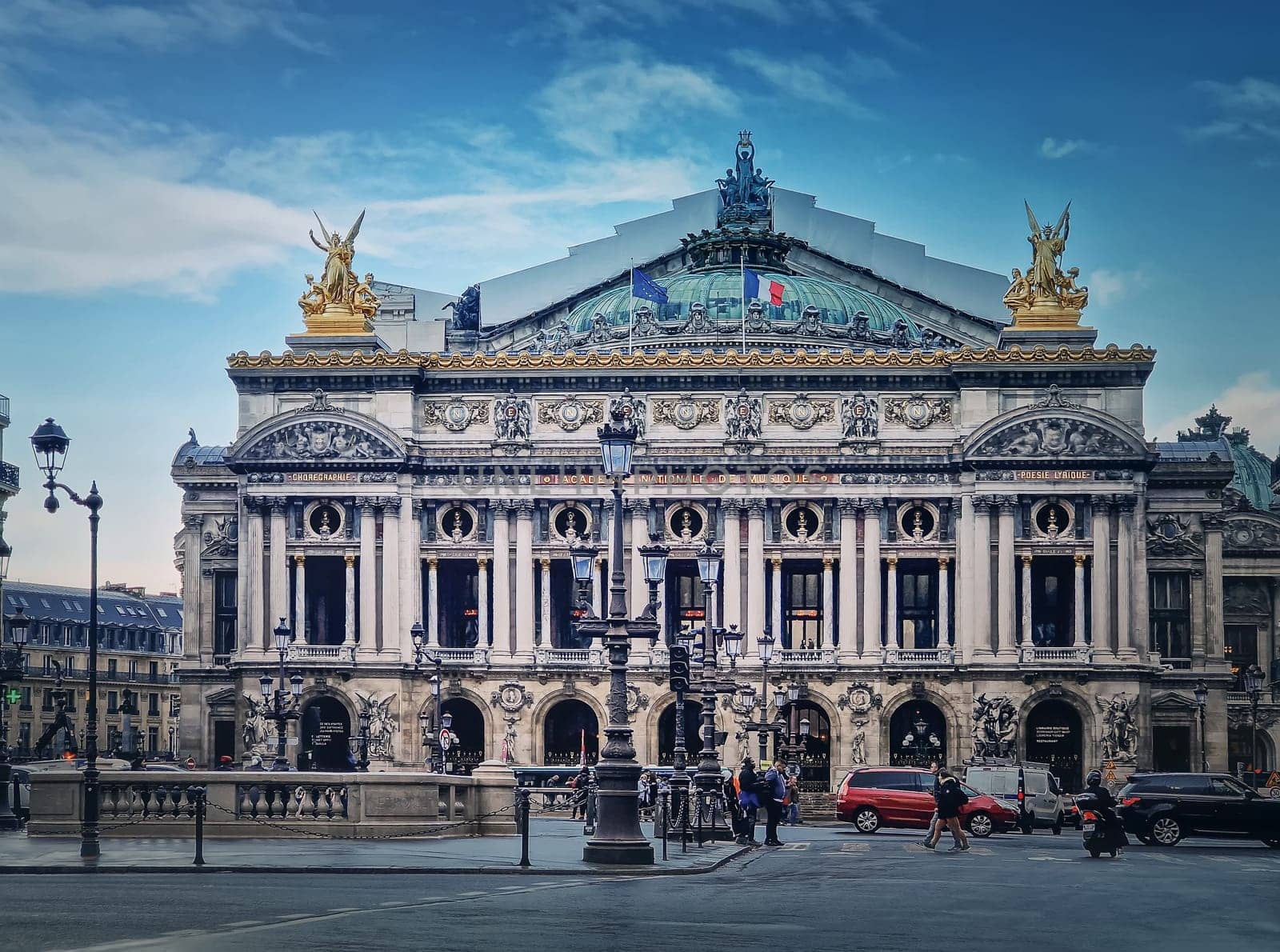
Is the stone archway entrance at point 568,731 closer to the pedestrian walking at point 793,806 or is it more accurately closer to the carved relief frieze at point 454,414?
the carved relief frieze at point 454,414

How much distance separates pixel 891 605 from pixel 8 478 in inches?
1557

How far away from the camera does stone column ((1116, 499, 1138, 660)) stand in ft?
315

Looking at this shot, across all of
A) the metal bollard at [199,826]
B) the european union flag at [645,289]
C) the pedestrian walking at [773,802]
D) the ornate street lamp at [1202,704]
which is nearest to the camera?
the metal bollard at [199,826]

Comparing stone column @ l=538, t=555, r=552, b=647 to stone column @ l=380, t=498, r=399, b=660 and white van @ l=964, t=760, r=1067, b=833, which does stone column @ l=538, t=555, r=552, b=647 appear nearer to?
stone column @ l=380, t=498, r=399, b=660

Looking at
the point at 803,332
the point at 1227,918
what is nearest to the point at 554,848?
the point at 1227,918

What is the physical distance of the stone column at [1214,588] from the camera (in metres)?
102

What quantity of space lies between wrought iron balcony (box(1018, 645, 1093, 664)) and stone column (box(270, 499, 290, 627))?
32.9m

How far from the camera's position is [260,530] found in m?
99.2

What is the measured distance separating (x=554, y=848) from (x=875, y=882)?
10336mm

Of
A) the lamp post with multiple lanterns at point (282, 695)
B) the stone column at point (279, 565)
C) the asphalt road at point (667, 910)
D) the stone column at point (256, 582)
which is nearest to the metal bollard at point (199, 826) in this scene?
the asphalt road at point (667, 910)

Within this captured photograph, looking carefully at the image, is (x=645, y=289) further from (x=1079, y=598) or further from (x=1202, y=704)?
(x=1202, y=704)

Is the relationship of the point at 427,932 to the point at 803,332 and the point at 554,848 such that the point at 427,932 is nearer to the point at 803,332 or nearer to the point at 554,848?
the point at 554,848

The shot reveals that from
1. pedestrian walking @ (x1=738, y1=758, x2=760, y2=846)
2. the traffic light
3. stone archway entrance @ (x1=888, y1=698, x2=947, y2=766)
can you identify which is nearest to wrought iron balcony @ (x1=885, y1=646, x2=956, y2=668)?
stone archway entrance @ (x1=888, y1=698, x2=947, y2=766)

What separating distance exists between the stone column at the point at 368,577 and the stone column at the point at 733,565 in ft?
51.8
